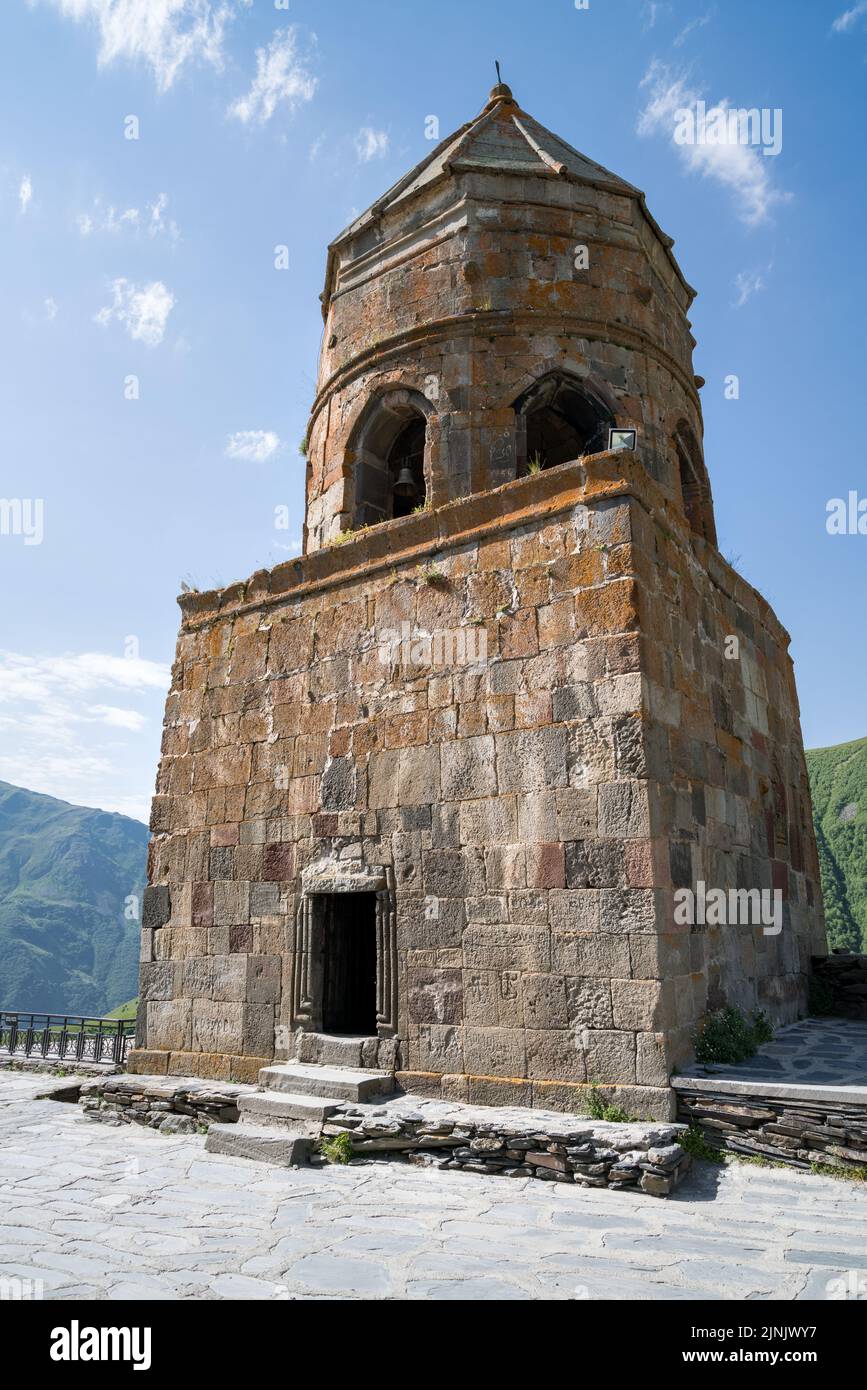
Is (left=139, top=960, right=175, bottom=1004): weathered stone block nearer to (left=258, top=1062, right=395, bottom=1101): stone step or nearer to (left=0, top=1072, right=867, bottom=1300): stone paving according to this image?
(left=258, top=1062, right=395, bottom=1101): stone step

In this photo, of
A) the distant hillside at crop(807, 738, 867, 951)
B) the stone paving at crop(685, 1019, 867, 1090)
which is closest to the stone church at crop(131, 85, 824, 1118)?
the stone paving at crop(685, 1019, 867, 1090)

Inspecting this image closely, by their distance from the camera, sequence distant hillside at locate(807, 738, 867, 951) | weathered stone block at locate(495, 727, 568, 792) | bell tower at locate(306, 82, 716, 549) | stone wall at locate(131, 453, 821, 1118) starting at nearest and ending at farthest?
stone wall at locate(131, 453, 821, 1118), weathered stone block at locate(495, 727, 568, 792), bell tower at locate(306, 82, 716, 549), distant hillside at locate(807, 738, 867, 951)

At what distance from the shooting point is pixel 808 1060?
5.99 metres

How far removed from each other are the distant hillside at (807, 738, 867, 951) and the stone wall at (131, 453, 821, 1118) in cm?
2449

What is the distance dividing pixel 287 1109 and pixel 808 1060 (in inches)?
138

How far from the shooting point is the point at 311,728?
7.52 metres

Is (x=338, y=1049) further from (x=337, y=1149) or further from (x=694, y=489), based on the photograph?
(x=694, y=489)

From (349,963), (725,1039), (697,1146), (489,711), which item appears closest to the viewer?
(697,1146)

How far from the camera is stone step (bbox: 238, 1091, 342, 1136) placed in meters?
5.80

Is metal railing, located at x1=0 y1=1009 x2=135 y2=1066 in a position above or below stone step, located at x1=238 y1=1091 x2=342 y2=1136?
below

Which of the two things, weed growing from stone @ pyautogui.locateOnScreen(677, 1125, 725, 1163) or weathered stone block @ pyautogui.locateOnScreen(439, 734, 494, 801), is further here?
weathered stone block @ pyautogui.locateOnScreen(439, 734, 494, 801)

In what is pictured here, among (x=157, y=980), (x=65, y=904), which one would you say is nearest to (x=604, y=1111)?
(x=157, y=980)

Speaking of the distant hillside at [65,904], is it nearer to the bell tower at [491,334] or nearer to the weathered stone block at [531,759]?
the bell tower at [491,334]

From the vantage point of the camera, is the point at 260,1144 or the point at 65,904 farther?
the point at 65,904
